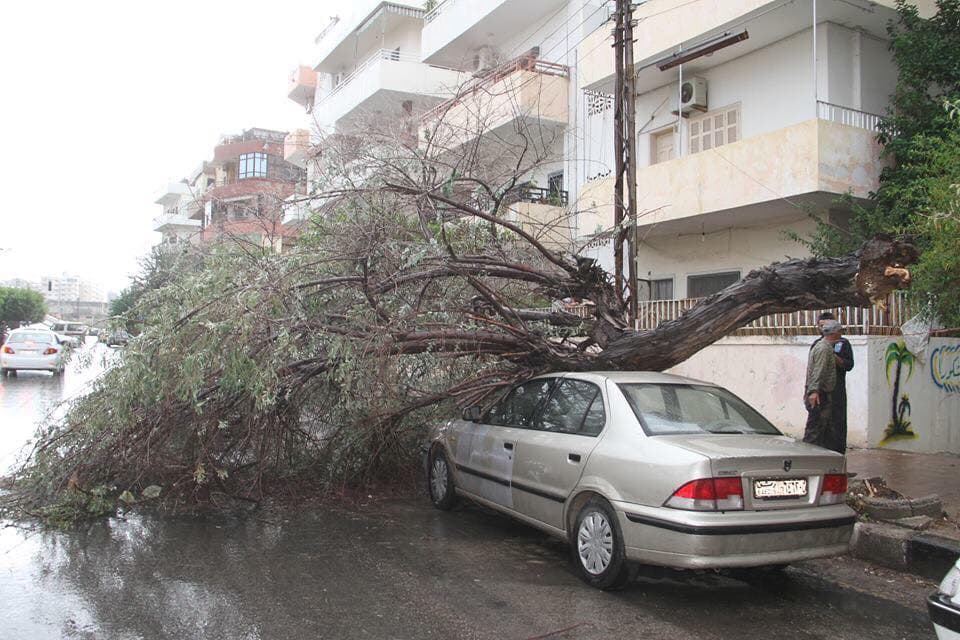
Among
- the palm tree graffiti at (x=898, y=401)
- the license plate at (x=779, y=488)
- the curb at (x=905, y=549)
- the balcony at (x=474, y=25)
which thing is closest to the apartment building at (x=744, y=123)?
the palm tree graffiti at (x=898, y=401)

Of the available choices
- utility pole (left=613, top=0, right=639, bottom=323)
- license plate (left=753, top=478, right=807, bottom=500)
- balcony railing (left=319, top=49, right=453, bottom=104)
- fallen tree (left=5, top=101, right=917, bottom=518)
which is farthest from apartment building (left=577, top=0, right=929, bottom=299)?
balcony railing (left=319, top=49, right=453, bottom=104)

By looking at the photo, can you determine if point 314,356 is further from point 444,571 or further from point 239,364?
point 444,571

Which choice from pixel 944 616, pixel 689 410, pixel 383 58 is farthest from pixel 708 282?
pixel 383 58

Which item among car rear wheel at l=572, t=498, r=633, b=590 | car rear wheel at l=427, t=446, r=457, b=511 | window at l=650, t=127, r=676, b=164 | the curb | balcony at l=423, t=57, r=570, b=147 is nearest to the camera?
car rear wheel at l=572, t=498, r=633, b=590

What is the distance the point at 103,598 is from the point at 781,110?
44.4ft

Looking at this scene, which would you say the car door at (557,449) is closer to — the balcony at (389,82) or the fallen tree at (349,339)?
the fallen tree at (349,339)

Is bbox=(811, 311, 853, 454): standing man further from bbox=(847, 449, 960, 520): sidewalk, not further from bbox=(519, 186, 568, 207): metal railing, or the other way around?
bbox=(519, 186, 568, 207): metal railing

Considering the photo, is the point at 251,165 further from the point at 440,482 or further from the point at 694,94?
the point at 440,482

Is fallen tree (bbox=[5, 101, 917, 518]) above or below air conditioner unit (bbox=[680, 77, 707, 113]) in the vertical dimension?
below

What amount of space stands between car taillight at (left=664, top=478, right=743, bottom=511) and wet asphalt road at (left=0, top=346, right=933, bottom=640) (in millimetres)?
719

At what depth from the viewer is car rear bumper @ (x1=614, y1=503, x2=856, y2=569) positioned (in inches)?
179

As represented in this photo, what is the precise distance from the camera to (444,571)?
5.50 metres

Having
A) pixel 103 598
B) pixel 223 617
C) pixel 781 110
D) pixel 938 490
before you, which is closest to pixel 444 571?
pixel 223 617

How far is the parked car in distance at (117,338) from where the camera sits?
7.23m
